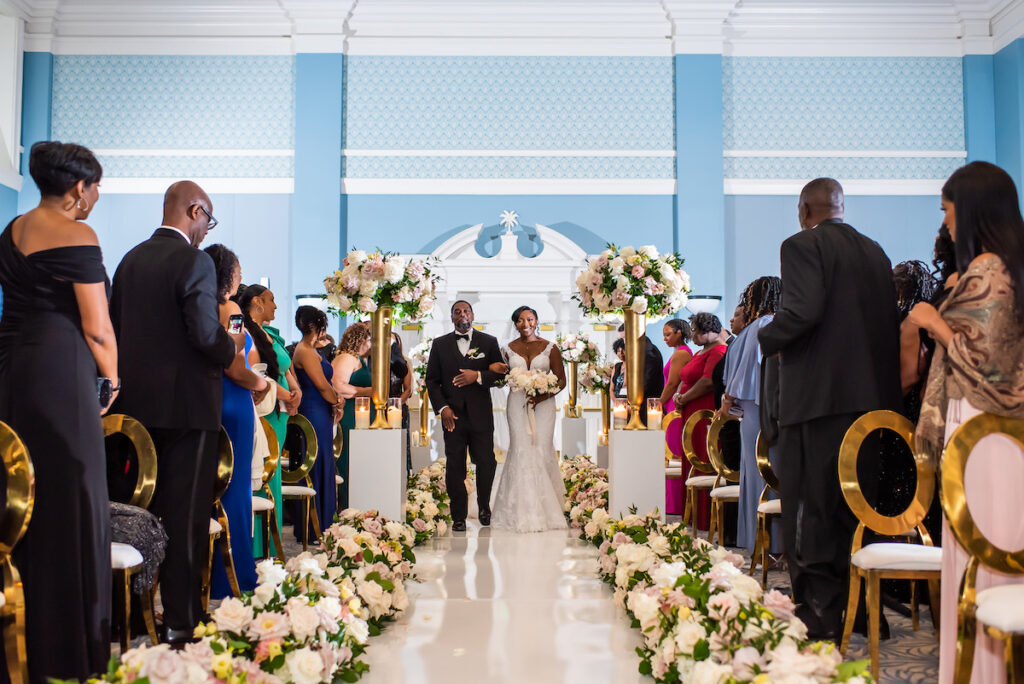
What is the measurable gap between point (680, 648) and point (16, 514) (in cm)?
195

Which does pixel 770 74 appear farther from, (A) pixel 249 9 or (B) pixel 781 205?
(A) pixel 249 9

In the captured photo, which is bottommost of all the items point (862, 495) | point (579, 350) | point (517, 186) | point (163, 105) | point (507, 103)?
point (862, 495)

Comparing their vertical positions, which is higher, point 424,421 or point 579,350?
point 579,350

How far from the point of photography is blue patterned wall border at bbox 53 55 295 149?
11.9 metres

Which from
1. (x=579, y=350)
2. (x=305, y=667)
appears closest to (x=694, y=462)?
(x=579, y=350)

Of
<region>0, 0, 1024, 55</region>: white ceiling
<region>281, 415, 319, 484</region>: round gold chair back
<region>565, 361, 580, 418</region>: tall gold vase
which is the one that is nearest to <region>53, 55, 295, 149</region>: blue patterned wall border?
<region>0, 0, 1024, 55</region>: white ceiling

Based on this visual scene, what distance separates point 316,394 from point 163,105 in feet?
24.5

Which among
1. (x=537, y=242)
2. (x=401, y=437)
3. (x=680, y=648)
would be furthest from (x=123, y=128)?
(x=680, y=648)

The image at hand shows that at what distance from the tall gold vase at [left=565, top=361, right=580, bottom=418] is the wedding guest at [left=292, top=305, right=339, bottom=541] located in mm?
3576

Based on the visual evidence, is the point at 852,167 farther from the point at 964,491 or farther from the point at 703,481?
the point at 964,491

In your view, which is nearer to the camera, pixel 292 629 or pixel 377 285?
pixel 292 629

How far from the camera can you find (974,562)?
8.20 feet

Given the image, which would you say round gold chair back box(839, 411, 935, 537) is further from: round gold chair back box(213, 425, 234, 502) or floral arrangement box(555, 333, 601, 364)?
floral arrangement box(555, 333, 601, 364)

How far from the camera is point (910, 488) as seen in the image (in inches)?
154
